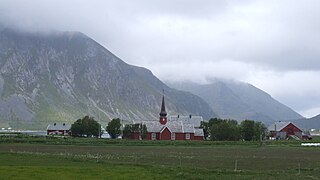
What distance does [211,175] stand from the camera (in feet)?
166

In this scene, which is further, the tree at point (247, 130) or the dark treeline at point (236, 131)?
the tree at point (247, 130)

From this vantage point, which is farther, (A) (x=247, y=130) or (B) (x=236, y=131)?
(A) (x=247, y=130)

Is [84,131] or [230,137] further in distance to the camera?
[84,131]

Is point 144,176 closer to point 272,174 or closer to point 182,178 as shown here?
point 182,178

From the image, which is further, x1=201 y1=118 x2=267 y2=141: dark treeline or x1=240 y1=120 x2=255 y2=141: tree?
x1=240 y1=120 x2=255 y2=141: tree

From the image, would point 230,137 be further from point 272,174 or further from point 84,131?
point 272,174

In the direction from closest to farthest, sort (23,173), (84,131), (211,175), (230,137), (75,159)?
(23,173) < (211,175) < (75,159) < (230,137) < (84,131)

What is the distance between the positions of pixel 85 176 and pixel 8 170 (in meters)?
7.82

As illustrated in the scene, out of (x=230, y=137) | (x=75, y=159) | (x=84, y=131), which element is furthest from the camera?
(x=84, y=131)

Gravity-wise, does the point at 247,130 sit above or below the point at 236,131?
above

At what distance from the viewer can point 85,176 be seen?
4678 cm

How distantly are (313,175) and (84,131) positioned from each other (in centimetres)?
15543

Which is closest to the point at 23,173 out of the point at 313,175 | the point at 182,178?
the point at 182,178

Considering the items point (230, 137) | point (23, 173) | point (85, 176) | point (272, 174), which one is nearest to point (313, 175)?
point (272, 174)
